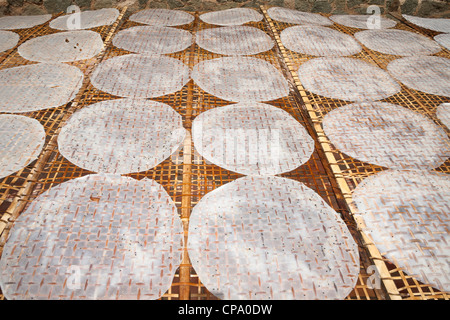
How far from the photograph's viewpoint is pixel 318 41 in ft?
6.88

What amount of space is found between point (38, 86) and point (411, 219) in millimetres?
1762

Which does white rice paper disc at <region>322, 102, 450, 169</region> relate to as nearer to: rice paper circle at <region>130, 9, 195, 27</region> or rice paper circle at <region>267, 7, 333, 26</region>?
rice paper circle at <region>267, 7, 333, 26</region>

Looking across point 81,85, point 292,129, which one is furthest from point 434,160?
point 81,85

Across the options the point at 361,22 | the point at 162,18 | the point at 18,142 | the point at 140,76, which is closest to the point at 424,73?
the point at 361,22

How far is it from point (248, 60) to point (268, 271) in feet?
4.54

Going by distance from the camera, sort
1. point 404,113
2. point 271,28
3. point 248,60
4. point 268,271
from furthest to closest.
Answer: point 271,28
point 248,60
point 404,113
point 268,271

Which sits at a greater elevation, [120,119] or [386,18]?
[386,18]

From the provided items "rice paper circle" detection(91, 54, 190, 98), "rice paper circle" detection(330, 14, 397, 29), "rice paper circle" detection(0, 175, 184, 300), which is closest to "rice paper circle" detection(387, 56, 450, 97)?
"rice paper circle" detection(330, 14, 397, 29)

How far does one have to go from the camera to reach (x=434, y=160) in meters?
1.19

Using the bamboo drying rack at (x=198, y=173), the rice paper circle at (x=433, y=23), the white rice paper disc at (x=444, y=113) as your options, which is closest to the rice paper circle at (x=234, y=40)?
the bamboo drying rack at (x=198, y=173)

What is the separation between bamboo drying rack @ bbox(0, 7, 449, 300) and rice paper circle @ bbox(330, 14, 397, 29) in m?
1.06

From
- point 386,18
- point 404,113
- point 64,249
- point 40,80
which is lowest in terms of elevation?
point 64,249

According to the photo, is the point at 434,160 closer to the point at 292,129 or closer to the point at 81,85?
the point at 292,129

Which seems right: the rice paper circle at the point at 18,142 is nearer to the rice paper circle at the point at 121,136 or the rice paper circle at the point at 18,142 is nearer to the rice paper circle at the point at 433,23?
the rice paper circle at the point at 121,136
